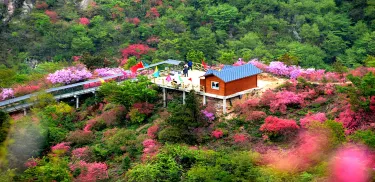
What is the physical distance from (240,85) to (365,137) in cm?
874

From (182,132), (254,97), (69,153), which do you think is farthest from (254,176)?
(69,153)

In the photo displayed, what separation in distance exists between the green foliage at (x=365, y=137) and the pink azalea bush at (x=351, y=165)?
0.35 metres

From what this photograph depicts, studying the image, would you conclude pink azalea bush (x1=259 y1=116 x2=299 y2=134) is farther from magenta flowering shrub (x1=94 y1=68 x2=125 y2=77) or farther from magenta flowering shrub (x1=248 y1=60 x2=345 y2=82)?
magenta flowering shrub (x1=94 y1=68 x2=125 y2=77)

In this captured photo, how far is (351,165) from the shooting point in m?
21.7

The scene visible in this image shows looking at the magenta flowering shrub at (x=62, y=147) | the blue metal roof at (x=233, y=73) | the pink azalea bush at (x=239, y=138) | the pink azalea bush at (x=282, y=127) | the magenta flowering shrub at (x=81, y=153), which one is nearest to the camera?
the pink azalea bush at (x=282, y=127)

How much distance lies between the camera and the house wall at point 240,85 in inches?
1168

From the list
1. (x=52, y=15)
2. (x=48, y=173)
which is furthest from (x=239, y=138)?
(x=52, y=15)

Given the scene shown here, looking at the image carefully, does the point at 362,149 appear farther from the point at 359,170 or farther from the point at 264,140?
the point at 264,140

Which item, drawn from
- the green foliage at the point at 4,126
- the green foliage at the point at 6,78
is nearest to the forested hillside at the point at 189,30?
the green foliage at the point at 6,78

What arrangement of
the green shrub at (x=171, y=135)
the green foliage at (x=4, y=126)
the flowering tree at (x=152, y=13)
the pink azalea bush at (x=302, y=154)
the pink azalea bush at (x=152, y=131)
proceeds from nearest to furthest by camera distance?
the pink azalea bush at (x=302, y=154) < the green shrub at (x=171, y=135) < the green foliage at (x=4, y=126) < the pink azalea bush at (x=152, y=131) < the flowering tree at (x=152, y=13)

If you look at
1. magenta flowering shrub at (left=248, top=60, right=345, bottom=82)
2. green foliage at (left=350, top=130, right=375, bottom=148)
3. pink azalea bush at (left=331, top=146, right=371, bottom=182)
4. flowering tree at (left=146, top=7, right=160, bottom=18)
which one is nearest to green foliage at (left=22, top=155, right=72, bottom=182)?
pink azalea bush at (left=331, top=146, right=371, bottom=182)

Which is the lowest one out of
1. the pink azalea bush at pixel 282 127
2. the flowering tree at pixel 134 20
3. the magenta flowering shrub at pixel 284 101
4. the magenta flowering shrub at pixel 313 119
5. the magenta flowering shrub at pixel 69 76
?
the pink azalea bush at pixel 282 127

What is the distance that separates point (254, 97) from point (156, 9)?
27937 millimetres

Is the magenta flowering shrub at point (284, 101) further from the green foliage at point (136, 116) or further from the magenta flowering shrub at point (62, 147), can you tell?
the magenta flowering shrub at point (62, 147)
